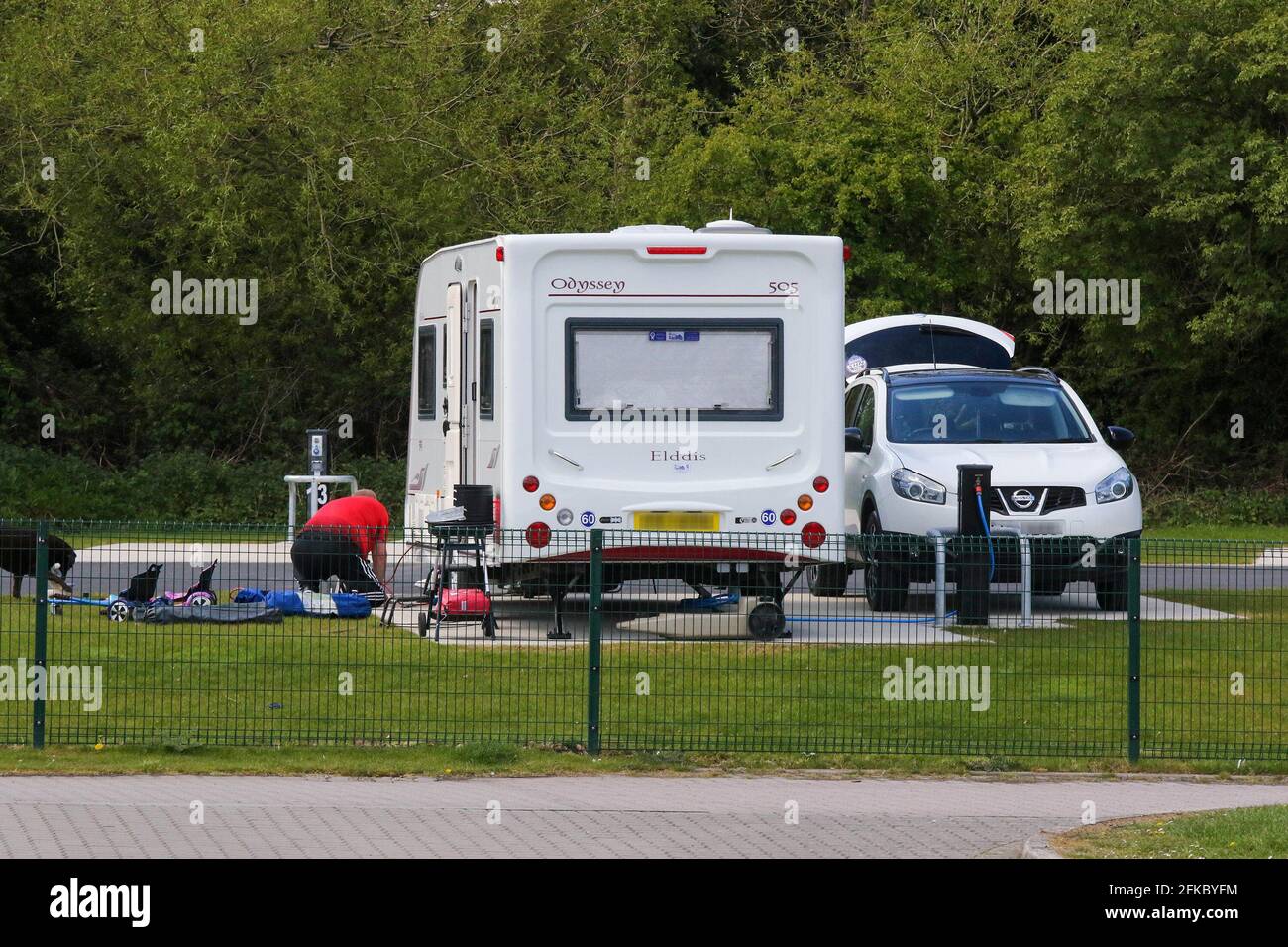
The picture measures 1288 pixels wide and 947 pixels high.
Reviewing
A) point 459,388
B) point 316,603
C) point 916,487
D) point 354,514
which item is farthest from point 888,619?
point 354,514

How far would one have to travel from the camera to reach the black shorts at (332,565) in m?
11.0

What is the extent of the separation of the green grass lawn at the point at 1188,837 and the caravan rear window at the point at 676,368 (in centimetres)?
617

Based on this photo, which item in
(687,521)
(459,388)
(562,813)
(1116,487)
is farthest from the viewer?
(1116,487)

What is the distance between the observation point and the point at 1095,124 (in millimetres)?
28078

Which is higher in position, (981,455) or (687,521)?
(981,455)

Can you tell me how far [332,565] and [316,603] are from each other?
22.0 inches

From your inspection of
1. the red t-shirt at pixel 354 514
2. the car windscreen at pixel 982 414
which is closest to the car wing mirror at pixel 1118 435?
the car windscreen at pixel 982 414

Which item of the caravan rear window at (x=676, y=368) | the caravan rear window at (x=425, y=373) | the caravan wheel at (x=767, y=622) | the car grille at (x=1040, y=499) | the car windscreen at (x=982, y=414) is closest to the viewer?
the caravan wheel at (x=767, y=622)

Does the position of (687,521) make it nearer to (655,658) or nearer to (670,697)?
(655,658)

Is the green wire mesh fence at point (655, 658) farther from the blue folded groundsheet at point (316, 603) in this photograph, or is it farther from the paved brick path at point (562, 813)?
the paved brick path at point (562, 813)

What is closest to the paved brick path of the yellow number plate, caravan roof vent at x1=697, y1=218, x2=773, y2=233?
the yellow number plate

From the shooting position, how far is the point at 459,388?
15.8m

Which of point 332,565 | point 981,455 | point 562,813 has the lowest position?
point 562,813

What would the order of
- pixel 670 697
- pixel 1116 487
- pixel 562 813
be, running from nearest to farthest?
1. pixel 562 813
2. pixel 670 697
3. pixel 1116 487
